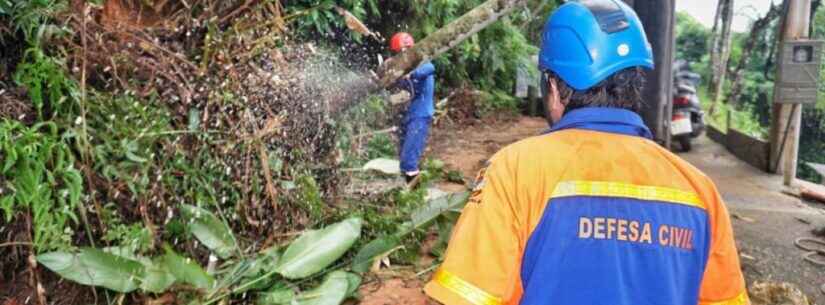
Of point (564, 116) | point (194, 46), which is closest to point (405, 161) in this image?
point (194, 46)

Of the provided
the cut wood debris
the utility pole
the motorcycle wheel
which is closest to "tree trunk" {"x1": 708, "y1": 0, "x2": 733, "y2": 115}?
the motorcycle wheel

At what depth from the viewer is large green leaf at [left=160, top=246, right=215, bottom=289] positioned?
3199 mm

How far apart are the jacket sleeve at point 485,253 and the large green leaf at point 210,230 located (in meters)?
2.32

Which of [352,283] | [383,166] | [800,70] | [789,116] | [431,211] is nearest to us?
[352,283]

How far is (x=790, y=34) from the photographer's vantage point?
813cm

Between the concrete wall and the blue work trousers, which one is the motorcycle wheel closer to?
the concrete wall

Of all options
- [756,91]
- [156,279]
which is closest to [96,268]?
[156,279]

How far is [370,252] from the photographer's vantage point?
3.89 metres

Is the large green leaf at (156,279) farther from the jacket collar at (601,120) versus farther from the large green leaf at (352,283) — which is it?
the jacket collar at (601,120)

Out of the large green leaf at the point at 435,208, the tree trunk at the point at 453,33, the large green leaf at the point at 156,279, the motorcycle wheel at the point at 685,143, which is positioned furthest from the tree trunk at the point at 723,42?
the large green leaf at the point at 156,279

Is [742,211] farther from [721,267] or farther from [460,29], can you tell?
[721,267]

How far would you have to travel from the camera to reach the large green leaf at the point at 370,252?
3.84 meters

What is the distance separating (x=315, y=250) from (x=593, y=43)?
91.3 inches

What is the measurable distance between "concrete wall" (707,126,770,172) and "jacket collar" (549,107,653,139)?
8622mm
